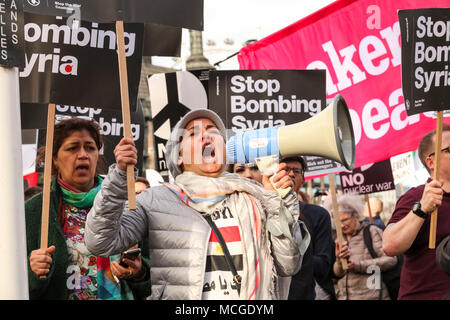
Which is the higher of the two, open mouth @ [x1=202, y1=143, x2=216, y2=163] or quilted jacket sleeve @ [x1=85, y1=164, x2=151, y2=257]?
open mouth @ [x1=202, y1=143, x2=216, y2=163]

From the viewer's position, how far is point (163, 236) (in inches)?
135

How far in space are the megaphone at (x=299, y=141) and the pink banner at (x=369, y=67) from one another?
302 centimetres

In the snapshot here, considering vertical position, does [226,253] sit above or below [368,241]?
above

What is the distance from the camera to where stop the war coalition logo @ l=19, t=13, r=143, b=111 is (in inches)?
→ 176

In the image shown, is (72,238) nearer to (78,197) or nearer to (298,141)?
(78,197)

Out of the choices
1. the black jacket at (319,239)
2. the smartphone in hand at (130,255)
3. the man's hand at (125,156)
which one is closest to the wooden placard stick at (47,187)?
the smartphone in hand at (130,255)

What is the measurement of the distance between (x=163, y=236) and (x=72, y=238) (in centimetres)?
92

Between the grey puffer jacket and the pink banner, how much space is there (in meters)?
3.12

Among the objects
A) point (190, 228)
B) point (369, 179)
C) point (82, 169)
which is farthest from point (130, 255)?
point (369, 179)

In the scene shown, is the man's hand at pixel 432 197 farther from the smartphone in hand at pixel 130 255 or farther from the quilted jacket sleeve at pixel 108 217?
the quilted jacket sleeve at pixel 108 217

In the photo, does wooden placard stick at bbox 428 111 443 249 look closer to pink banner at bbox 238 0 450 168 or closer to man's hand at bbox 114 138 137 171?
man's hand at bbox 114 138 137 171

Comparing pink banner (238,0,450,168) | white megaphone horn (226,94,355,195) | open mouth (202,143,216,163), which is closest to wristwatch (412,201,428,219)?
white megaphone horn (226,94,355,195)
